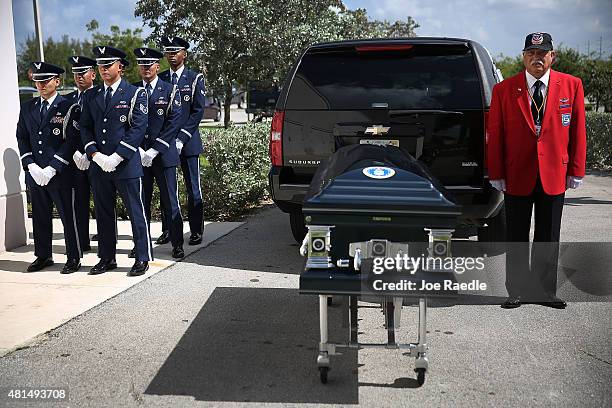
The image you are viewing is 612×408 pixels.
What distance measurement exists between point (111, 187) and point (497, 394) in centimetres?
408

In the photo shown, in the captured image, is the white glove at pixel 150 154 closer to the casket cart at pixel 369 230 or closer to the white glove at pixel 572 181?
the casket cart at pixel 369 230

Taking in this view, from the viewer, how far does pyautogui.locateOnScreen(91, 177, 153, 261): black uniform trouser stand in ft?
20.4

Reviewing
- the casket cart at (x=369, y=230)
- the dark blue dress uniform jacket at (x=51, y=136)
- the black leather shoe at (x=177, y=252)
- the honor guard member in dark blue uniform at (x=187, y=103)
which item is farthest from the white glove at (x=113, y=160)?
the casket cart at (x=369, y=230)

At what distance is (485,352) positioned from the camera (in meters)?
4.33

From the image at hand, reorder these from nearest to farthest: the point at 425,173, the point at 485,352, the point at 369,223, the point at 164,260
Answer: the point at 369,223
the point at 425,173
the point at 485,352
the point at 164,260

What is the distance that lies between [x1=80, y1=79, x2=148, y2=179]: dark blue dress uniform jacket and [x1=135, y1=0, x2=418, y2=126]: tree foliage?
10735 millimetres

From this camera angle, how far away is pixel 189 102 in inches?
284

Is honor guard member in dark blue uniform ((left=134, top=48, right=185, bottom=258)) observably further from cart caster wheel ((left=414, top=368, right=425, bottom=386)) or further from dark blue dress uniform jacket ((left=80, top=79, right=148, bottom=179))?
cart caster wheel ((left=414, top=368, right=425, bottom=386))

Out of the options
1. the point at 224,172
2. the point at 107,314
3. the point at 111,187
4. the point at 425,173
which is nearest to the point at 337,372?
the point at 425,173

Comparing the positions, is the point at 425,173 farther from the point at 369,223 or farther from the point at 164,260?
the point at 164,260

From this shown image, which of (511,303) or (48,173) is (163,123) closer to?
(48,173)

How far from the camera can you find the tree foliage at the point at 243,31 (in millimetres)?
16594

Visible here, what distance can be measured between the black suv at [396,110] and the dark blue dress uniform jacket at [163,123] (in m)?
1.37

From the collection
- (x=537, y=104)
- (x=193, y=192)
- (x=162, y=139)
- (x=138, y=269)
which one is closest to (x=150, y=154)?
(x=162, y=139)
